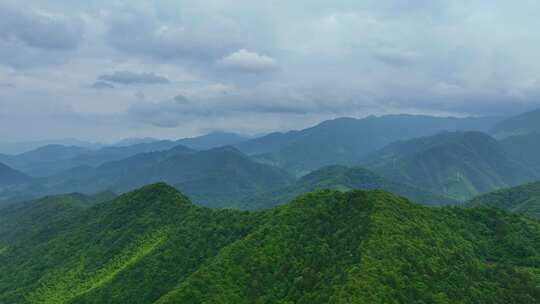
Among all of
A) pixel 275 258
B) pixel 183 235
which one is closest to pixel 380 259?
pixel 275 258

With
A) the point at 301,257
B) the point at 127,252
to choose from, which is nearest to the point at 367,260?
the point at 301,257

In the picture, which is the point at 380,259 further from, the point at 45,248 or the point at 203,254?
the point at 45,248

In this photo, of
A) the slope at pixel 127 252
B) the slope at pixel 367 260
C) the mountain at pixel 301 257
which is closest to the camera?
the slope at pixel 367 260

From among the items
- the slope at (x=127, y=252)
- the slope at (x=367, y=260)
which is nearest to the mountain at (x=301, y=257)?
the slope at (x=367, y=260)

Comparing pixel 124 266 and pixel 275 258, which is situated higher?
pixel 275 258

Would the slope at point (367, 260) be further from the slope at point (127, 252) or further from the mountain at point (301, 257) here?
the slope at point (127, 252)

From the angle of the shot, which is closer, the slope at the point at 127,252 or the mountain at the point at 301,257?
the mountain at the point at 301,257

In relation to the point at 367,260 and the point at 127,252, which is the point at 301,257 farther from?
the point at 127,252

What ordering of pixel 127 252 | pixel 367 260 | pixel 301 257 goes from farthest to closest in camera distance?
pixel 127 252, pixel 301 257, pixel 367 260
